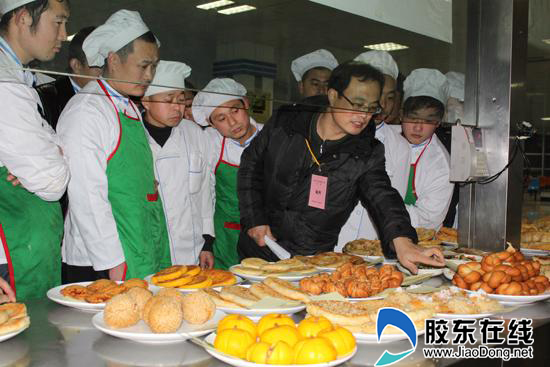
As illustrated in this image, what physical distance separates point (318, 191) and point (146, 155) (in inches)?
29.5

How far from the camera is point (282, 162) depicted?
2680 millimetres

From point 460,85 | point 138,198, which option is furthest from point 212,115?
point 460,85

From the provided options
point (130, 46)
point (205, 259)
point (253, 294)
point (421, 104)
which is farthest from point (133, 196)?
point (421, 104)

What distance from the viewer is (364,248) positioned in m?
2.67

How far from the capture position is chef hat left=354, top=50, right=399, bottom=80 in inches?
88.6

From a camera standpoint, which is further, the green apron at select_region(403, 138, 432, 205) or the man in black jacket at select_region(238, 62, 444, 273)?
the green apron at select_region(403, 138, 432, 205)

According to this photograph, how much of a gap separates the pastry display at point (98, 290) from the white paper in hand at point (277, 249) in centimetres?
101

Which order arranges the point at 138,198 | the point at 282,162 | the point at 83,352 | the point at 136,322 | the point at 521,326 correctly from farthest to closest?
the point at 282,162 → the point at 138,198 → the point at 521,326 → the point at 136,322 → the point at 83,352

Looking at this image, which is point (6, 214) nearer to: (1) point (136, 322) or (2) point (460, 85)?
(1) point (136, 322)

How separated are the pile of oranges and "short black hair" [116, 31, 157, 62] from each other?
86cm

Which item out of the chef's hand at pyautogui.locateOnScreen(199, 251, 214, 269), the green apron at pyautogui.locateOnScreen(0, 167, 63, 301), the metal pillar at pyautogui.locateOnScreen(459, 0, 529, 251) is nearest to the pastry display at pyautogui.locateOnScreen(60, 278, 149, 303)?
the green apron at pyautogui.locateOnScreen(0, 167, 63, 301)

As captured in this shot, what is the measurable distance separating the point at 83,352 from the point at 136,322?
0.14 meters

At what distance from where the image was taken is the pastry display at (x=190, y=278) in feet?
5.86

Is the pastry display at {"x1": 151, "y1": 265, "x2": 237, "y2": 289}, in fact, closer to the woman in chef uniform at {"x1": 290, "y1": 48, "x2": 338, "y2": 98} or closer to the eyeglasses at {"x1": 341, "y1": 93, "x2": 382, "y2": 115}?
the woman in chef uniform at {"x1": 290, "y1": 48, "x2": 338, "y2": 98}
